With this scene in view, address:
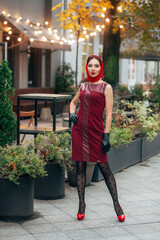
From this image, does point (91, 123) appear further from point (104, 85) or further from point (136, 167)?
point (136, 167)

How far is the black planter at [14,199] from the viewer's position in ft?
18.0

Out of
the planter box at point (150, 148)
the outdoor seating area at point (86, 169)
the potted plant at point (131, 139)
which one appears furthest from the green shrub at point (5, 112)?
the planter box at point (150, 148)

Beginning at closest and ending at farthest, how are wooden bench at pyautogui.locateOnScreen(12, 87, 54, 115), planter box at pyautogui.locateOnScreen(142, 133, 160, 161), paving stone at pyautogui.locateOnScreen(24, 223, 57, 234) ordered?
paving stone at pyautogui.locateOnScreen(24, 223, 57, 234), planter box at pyautogui.locateOnScreen(142, 133, 160, 161), wooden bench at pyautogui.locateOnScreen(12, 87, 54, 115)

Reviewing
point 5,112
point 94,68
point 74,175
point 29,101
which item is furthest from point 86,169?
point 29,101

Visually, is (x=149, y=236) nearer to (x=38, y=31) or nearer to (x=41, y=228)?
(x=41, y=228)

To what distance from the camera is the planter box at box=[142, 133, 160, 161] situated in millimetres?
10085

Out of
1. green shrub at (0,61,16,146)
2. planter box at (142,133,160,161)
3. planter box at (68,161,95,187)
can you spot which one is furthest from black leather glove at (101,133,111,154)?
green shrub at (0,61,16,146)

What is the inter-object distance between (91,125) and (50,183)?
1.34 meters

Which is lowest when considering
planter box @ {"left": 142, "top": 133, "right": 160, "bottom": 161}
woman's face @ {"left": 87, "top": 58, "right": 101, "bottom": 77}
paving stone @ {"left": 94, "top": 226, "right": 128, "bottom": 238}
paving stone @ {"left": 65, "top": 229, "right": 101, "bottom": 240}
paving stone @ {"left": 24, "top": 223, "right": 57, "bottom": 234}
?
paving stone @ {"left": 94, "top": 226, "right": 128, "bottom": 238}

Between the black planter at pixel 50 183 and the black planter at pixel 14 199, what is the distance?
0.88 metres

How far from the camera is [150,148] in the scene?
1057cm

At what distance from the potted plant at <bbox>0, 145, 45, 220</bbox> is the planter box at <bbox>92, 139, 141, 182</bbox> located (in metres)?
2.35

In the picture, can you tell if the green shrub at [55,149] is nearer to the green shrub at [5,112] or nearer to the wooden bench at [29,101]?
the green shrub at [5,112]

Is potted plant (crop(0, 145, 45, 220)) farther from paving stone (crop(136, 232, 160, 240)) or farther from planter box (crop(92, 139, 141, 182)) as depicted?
planter box (crop(92, 139, 141, 182))
